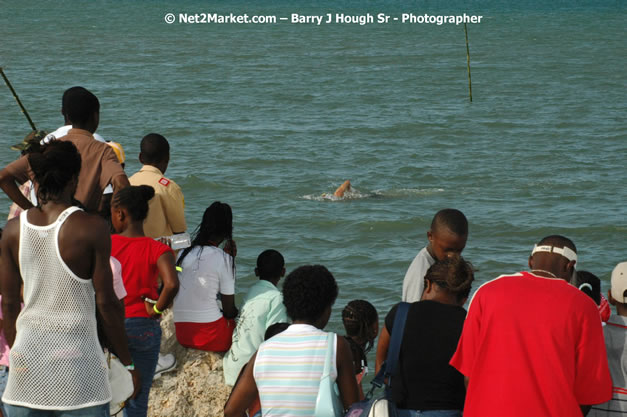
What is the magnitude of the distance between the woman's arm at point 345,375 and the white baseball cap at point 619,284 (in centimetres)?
134

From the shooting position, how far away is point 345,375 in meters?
4.59

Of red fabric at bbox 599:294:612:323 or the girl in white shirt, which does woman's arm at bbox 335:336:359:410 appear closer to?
the girl in white shirt

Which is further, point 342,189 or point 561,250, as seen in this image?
→ point 342,189

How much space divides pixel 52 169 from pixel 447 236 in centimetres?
232

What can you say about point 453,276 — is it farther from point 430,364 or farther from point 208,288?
point 208,288

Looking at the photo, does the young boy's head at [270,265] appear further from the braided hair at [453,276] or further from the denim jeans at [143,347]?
the braided hair at [453,276]

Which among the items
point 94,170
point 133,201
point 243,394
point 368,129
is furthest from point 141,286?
point 368,129

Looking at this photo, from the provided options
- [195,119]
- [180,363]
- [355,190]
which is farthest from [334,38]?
[180,363]

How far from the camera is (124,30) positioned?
74.9 meters

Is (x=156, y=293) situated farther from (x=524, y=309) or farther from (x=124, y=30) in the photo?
(x=124, y=30)

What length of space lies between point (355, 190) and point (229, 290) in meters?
17.7

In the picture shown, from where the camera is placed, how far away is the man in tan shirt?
21.9 ft

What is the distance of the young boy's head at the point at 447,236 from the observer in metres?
5.73

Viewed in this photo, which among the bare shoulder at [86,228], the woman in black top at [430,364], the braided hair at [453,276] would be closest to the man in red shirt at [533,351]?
the woman in black top at [430,364]
